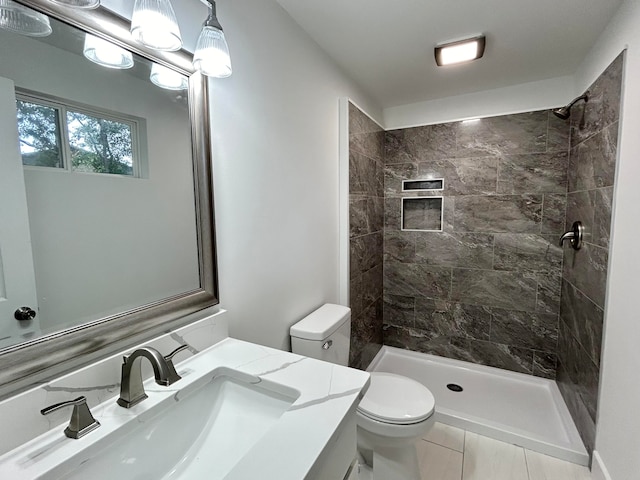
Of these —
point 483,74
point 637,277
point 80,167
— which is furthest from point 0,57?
point 483,74

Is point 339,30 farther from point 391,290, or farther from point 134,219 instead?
point 391,290

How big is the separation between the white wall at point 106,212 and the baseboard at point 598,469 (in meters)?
2.08

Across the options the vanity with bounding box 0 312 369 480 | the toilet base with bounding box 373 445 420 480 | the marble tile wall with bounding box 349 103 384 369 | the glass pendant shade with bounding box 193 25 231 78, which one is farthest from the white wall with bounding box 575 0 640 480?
the glass pendant shade with bounding box 193 25 231 78

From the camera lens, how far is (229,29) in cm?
114

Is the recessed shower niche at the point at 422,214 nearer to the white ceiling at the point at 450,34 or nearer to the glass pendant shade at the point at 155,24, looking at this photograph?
the white ceiling at the point at 450,34

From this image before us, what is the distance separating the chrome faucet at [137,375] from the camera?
2.37ft

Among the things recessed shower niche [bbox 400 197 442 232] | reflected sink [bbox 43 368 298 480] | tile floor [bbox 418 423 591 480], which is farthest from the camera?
recessed shower niche [bbox 400 197 442 232]

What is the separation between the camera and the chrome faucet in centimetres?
72

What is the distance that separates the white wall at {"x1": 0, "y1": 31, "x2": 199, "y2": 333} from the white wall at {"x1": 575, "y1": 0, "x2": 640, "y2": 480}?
1.74 m

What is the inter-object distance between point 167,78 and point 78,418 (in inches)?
38.0

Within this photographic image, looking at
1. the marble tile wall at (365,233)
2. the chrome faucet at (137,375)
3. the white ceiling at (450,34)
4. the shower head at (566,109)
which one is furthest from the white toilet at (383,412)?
the shower head at (566,109)

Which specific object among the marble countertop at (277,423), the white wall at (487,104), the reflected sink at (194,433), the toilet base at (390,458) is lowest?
the toilet base at (390,458)

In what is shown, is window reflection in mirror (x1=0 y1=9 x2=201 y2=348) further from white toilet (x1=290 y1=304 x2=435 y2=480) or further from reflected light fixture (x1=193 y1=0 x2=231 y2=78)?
white toilet (x1=290 y1=304 x2=435 y2=480)

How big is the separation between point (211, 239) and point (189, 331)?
1.04 feet
